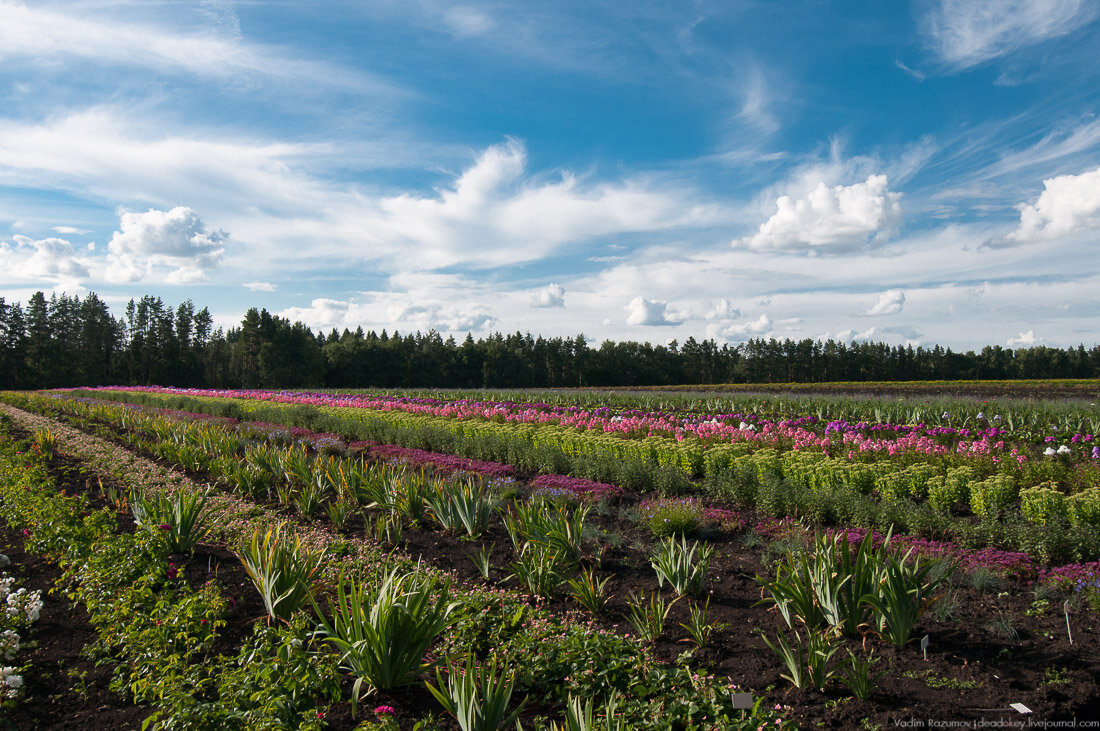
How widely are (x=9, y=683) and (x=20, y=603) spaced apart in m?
1.50

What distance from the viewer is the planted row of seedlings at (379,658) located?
2812 millimetres

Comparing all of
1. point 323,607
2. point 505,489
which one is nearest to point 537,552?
point 323,607

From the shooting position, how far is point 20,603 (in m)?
4.10

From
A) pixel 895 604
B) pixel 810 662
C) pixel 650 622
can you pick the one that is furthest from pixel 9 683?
pixel 895 604

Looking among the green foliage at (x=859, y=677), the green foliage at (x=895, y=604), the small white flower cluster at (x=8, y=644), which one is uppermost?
the green foliage at (x=895, y=604)

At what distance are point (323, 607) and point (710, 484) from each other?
5.11m

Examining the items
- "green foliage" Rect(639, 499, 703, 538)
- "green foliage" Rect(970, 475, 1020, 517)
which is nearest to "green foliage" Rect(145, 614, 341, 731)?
"green foliage" Rect(639, 499, 703, 538)

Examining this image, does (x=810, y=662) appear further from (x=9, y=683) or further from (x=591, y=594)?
(x=9, y=683)

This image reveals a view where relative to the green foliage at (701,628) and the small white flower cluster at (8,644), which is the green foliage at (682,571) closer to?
the green foliage at (701,628)

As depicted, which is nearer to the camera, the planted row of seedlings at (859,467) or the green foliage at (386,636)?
the green foliage at (386,636)

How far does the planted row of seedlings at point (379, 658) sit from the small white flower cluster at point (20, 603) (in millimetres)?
293

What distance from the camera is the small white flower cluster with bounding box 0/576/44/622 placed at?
3.89 meters

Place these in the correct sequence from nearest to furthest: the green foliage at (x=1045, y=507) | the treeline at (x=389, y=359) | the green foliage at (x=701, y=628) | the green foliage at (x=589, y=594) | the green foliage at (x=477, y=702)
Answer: the green foliage at (x=477, y=702)
the green foliage at (x=701, y=628)
the green foliage at (x=589, y=594)
the green foliage at (x=1045, y=507)
the treeline at (x=389, y=359)

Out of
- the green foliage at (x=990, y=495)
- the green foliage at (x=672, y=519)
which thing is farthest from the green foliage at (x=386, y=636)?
the green foliage at (x=990, y=495)
